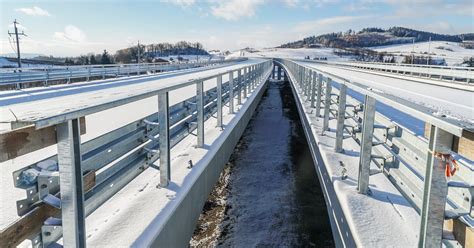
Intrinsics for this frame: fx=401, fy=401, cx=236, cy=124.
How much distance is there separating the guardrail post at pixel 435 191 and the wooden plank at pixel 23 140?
7.11 ft

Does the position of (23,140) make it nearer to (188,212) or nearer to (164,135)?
(164,135)

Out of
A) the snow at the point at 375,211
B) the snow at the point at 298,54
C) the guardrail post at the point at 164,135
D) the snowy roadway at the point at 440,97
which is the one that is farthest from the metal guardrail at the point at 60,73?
the snow at the point at 298,54

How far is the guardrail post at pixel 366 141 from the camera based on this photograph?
3.89 metres

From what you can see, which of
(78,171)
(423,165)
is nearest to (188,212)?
(78,171)

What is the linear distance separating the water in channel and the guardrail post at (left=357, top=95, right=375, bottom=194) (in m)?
1.72

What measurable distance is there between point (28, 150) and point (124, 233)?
1.36m

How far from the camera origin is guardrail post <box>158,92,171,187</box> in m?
3.94

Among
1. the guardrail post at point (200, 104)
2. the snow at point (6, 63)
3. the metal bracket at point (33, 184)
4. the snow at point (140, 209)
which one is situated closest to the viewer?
the metal bracket at point (33, 184)

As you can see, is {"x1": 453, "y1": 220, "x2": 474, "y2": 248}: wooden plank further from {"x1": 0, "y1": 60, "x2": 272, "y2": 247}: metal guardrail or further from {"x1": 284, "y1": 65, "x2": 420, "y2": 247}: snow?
{"x1": 0, "y1": 60, "x2": 272, "y2": 247}: metal guardrail

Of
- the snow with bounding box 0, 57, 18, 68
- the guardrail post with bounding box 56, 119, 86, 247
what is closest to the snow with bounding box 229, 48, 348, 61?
the snow with bounding box 0, 57, 18, 68

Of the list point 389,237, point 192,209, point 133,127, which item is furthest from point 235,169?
point 389,237

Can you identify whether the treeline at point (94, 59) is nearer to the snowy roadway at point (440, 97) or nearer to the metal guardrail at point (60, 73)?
the metal guardrail at point (60, 73)

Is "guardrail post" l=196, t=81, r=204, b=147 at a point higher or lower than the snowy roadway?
lower

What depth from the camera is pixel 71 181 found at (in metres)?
2.30
